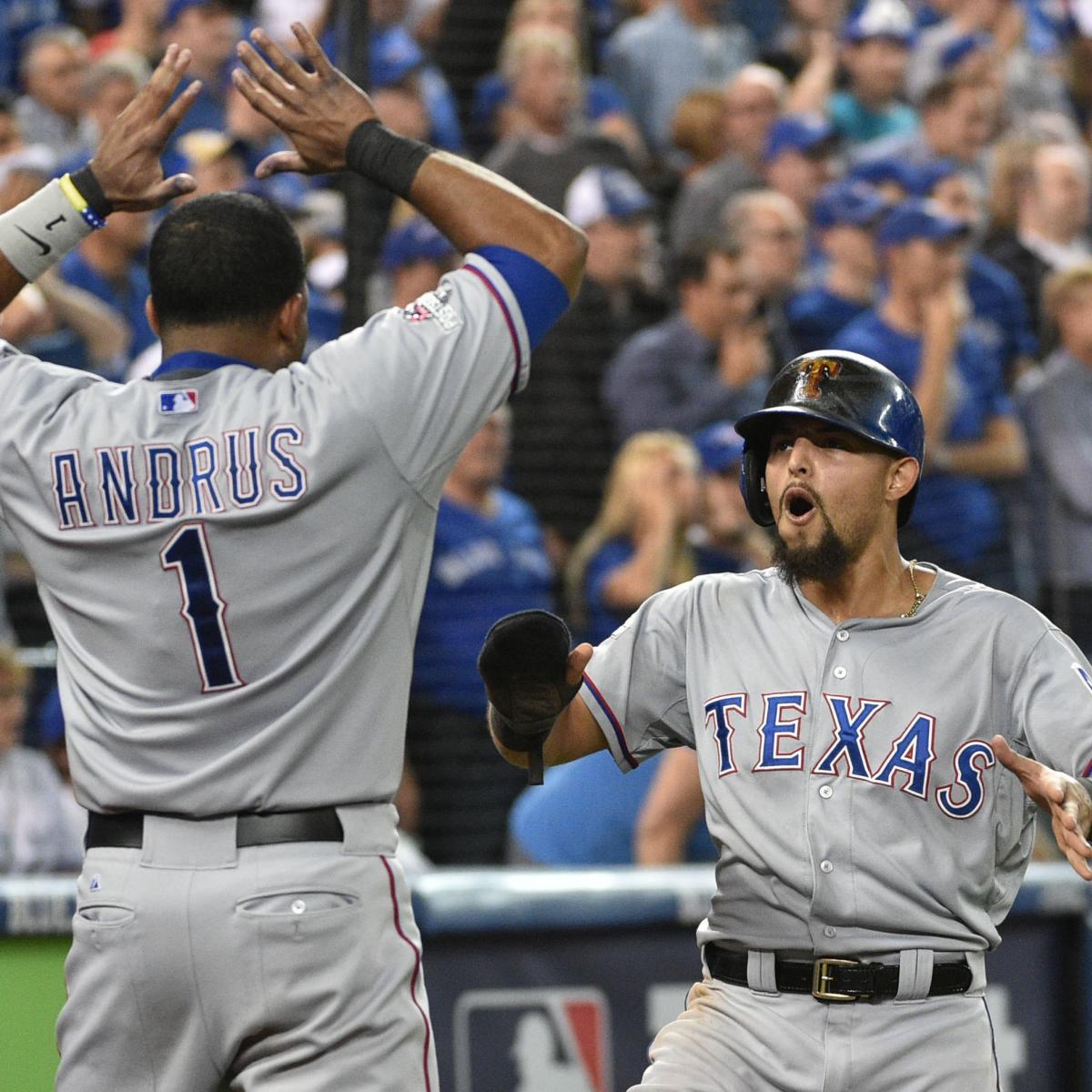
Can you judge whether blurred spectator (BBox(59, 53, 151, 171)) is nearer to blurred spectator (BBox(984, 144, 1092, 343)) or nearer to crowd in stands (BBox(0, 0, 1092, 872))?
crowd in stands (BBox(0, 0, 1092, 872))

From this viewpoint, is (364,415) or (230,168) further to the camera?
(230,168)

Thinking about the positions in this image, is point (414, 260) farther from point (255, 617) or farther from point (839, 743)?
point (255, 617)

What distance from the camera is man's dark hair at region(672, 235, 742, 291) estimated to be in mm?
6887

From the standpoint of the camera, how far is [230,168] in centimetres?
638

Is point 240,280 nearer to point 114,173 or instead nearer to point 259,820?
point 114,173

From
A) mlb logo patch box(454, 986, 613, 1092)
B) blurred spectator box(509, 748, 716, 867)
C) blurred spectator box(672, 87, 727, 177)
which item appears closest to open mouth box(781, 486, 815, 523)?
mlb logo patch box(454, 986, 613, 1092)

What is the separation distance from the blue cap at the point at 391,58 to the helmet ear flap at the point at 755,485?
4237 mm

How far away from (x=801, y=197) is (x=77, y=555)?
5.74 m

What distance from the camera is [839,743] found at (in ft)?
10.2

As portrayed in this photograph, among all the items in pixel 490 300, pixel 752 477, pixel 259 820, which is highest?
pixel 490 300

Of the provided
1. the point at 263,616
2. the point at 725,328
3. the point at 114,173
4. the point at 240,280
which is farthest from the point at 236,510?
the point at 725,328

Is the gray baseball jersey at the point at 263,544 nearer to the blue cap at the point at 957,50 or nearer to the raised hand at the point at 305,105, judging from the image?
the raised hand at the point at 305,105

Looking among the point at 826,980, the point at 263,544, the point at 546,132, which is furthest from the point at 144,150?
the point at 546,132

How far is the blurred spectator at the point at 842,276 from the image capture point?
727 centimetres
